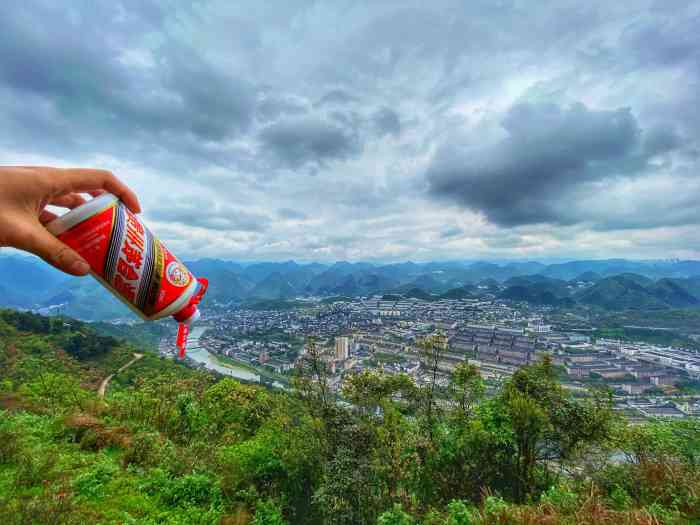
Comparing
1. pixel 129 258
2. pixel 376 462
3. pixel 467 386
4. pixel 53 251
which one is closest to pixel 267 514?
pixel 376 462

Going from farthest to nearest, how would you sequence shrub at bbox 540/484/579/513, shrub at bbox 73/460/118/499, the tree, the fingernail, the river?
the river → the tree → shrub at bbox 73/460/118/499 → shrub at bbox 540/484/579/513 → the fingernail

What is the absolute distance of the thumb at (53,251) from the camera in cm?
170

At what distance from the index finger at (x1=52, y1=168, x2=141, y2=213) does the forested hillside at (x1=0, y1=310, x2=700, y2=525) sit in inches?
184

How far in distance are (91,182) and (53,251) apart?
0.55m

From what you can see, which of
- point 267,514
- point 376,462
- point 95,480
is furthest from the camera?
point 376,462

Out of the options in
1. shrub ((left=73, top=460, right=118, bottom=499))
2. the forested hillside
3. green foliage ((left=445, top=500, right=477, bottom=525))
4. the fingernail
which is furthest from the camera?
shrub ((left=73, top=460, right=118, bottom=499))

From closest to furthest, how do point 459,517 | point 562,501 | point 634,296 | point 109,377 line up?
point 459,517
point 562,501
point 109,377
point 634,296

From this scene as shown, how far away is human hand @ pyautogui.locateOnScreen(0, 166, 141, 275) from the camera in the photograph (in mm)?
1688

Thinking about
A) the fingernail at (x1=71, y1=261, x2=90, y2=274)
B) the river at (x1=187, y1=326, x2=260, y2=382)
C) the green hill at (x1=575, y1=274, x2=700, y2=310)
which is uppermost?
the fingernail at (x1=71, y1=261, x2=90, y2=274)

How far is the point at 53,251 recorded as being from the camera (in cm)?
175

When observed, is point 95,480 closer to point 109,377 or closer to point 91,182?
point 91,182

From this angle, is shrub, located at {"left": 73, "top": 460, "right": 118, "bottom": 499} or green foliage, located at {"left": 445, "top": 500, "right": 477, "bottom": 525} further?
shrub, located at {"left": 73, "top": 460, "right": 118, "bottom": 499}

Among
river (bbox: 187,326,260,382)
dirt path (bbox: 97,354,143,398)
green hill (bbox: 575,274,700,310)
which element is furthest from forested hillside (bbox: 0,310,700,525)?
green hill (bbox: 575,274,700,310)

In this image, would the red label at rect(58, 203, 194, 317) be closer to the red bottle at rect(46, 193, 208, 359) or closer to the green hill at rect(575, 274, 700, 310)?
the red bottle at rect(46, 193, 208, 359)
